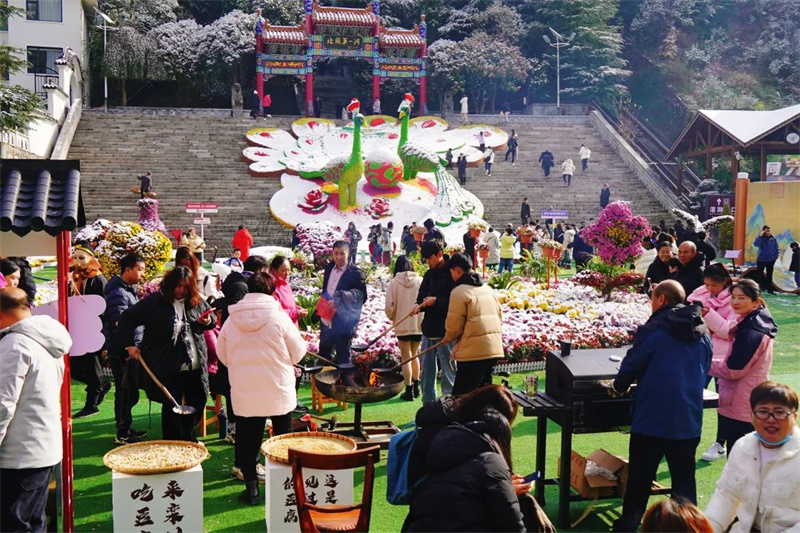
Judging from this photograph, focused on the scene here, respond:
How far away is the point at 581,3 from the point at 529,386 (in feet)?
115

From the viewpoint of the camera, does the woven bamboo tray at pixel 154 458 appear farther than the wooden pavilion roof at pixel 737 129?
No

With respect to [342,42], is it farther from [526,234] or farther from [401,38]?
[526,234]

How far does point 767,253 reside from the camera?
14.5 meters

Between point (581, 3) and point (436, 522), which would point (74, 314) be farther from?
point (581, 3)

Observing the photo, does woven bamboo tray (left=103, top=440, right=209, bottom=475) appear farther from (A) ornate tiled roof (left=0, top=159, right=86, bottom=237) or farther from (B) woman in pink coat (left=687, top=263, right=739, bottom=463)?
(B) woman in pink coat (left=687, top=263, right=739, bottom=463)

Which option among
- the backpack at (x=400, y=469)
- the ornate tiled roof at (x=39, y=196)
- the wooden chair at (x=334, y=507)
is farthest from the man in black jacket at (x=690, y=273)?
the ornate tiled roof at (x=39, y=196)

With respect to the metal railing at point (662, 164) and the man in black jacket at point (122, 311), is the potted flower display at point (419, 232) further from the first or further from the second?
the metal railing at point (662, 164)

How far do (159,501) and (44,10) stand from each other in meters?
31.7

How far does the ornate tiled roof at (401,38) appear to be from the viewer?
1261 inches

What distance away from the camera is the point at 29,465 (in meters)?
3.63

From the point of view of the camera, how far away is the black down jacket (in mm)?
2980

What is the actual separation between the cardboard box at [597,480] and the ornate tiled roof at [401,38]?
2921cm

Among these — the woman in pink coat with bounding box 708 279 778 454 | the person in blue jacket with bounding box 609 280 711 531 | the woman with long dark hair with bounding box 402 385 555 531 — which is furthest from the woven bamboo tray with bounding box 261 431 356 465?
the woman in pink coat with bounding box 708 279 778 454

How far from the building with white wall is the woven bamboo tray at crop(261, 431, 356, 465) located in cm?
2922
